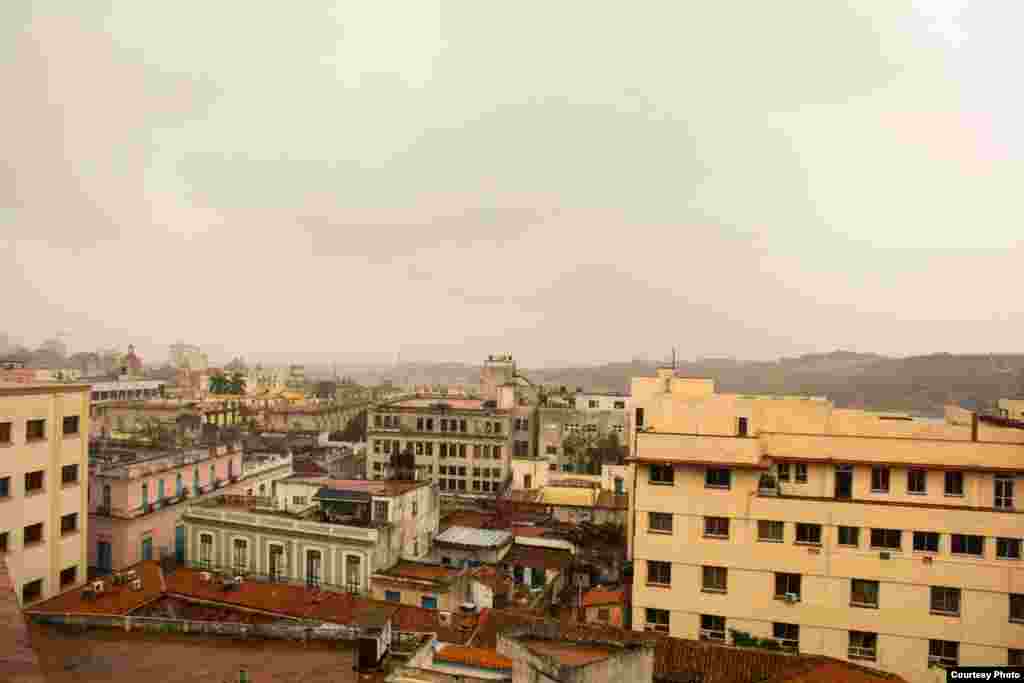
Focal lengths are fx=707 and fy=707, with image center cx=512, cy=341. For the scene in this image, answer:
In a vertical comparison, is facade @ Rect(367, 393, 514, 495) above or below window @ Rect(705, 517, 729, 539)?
below

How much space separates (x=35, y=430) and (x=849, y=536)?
105ft

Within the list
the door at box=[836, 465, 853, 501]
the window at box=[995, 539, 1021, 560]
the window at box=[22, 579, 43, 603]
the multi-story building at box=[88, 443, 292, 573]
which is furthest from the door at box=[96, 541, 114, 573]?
the window at box=[995, 539, 1021, 560]

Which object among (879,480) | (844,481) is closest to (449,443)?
(844,481)

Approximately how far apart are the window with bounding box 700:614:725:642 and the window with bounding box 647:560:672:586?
5.56ft

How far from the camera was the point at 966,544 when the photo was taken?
77.2ft

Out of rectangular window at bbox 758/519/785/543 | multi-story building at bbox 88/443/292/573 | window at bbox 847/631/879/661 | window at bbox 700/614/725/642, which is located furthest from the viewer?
multi-story building at bbox 88/443/292/573

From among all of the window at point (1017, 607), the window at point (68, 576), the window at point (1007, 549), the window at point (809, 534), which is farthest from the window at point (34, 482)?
the window at point (1017, 607)

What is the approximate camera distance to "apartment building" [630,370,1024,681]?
2333cm

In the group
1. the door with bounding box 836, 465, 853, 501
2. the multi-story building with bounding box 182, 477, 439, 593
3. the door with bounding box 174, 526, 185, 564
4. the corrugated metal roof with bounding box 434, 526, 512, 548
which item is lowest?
the door with bounding box 174, 526, 185, 564

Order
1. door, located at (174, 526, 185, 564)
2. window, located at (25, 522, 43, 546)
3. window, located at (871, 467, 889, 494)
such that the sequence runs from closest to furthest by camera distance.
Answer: window, located at (871, 467, 889, 494) → window, located at (25, 522, 43, 546) → door, located at (174, 526, 185, 564)

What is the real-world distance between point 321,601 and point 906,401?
111 meters

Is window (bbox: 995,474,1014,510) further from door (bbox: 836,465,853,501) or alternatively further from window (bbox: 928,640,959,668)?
window (bbox: 928,640,959,668)

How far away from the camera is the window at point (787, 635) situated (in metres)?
24.4

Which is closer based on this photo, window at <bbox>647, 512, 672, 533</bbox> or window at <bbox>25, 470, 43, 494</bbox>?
window at <bbox>647, 512, 672, 533</bbox>
